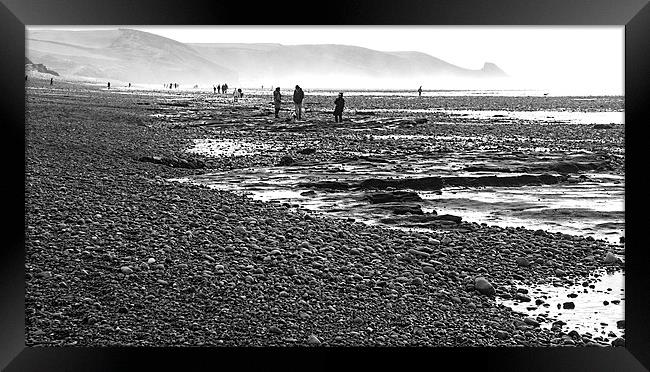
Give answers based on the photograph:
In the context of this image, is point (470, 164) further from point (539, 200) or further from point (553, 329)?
point (553, 329)

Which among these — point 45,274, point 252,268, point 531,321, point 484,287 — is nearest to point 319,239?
point 252,268

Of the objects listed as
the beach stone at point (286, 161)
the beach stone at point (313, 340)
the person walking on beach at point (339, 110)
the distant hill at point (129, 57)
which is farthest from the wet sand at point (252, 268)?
the distant hill at point (129, 57)

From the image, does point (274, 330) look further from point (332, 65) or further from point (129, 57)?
point (129, 57)

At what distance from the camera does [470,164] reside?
13734 millimetres

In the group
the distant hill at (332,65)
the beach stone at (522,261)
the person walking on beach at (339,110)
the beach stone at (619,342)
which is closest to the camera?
the beach stone at (619,342)

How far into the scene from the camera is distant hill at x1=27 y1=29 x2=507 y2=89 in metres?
72.9

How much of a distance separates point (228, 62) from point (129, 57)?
51.5 ft

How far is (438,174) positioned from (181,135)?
8.45 metres

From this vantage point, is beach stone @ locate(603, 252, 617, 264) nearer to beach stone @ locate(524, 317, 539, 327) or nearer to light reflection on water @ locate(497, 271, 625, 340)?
light reflection on water @ locate(497, 271, 625, 340)

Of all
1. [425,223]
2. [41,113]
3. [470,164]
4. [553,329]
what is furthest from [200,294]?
[41,113]

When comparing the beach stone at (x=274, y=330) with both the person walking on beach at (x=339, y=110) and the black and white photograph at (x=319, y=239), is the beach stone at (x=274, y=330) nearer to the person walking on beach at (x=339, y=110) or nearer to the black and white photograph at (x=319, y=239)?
the black and white photograph at (x=319, y=239)

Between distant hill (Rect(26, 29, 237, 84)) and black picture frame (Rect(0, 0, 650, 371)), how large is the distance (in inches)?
3089

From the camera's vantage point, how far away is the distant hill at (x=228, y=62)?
72938mm

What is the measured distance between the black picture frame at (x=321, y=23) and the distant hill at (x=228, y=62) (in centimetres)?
5620
